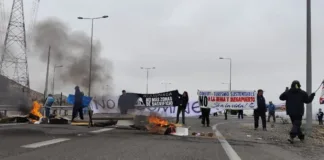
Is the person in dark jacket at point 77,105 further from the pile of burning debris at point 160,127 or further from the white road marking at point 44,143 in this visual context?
Result: the white road marking at point 44,143

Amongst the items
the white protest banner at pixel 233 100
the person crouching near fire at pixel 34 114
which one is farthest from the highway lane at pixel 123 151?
the white protest banner at pixel 233 100

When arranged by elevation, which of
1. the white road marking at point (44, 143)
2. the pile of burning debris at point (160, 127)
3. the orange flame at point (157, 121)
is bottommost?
the white road marking at point (44, 143)

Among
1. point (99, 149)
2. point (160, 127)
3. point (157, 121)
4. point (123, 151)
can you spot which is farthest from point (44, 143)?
point (157, 121)

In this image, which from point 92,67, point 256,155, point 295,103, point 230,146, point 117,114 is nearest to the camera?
point 256,155

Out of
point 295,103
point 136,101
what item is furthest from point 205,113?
point 295,103

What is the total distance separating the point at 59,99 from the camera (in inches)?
1593

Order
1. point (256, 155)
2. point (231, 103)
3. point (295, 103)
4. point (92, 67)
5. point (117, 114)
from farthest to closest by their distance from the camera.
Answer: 1. point (92, 67)
2. point (231, 103)
3. point (117, 114)
4. point (295, 103)
5. point (256, 155)

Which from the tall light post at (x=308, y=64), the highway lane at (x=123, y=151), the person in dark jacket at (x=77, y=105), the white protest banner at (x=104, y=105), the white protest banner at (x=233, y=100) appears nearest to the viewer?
the highway lane at (x=123, y=151)

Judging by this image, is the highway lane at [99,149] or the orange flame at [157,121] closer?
the highway lane at [99,149]

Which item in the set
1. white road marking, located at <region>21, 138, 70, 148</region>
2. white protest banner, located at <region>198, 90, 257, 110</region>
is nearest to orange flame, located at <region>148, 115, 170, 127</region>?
white road marking, located at <region>21, 138, 70, 148</region>

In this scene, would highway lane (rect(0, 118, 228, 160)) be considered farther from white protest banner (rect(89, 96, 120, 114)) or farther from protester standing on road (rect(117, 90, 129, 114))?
white protest banner (rect(89, 96, 120, 114))

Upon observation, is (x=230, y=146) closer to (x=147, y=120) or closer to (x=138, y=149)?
(x=138, y=149)

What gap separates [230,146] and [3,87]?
1195 cm

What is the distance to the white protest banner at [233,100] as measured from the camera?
28.3 meters
